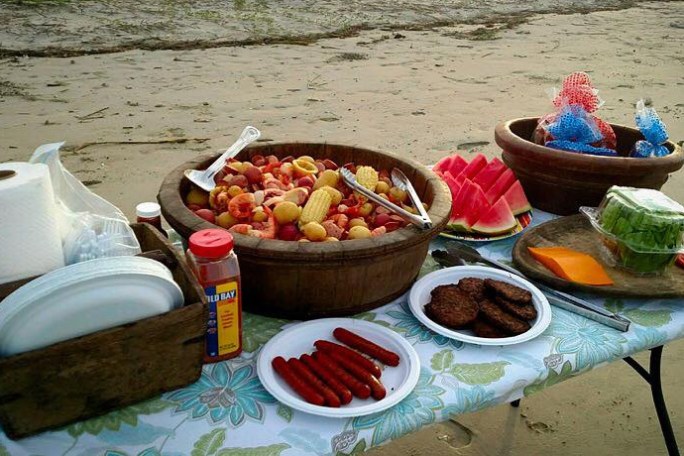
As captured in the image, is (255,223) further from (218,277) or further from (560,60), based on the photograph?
(560,60)

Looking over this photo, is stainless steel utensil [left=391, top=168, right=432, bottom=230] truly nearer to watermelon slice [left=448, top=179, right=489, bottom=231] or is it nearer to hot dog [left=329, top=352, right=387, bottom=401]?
watermelon slice [left=448, top=179, right=489, bottom=231]

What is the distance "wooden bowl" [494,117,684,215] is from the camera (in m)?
2.09

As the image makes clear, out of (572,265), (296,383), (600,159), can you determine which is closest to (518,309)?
(572,265)

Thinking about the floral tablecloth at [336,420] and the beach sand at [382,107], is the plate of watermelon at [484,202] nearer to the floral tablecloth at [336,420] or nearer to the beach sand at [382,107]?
the floral tablecloth at [336,420]

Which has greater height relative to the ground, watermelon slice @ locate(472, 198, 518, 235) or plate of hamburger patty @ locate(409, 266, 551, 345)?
watermelon slice @ locate(472, 198, 518, 235)

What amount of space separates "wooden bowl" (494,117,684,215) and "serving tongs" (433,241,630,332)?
0.49 meters

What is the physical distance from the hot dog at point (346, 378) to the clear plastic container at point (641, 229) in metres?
1.03

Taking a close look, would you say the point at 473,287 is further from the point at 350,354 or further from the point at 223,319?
the point at 223,319

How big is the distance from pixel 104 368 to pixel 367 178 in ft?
3.36

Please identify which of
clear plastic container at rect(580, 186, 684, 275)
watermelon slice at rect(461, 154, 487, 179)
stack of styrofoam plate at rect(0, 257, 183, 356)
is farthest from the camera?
watermelon slice at rect(461, 154, 487, 179)

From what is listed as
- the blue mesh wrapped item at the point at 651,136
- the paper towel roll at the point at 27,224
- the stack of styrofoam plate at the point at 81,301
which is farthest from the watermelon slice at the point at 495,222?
the paper towel roll at the point at 27,224

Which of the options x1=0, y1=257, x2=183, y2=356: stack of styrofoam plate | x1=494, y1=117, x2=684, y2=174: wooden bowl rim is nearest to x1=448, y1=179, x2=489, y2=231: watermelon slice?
x1=494, y1=117, x2=684, y2=174: wooden bowl rim

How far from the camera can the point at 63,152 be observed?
537 centimetres

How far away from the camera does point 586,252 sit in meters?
1.98
